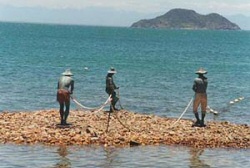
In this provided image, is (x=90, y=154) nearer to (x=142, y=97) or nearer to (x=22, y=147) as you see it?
(x=22, y=147)

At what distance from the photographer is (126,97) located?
38938mm

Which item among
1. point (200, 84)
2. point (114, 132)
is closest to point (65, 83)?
point (114, 132)

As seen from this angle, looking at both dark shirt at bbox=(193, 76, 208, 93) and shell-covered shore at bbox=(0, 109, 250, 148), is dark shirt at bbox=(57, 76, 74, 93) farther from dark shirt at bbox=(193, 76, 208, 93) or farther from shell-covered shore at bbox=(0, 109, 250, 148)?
dark shirt at bbox=(193, 76, 208, 93)

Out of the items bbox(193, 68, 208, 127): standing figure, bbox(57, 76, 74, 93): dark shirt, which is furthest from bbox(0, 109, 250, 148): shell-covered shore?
bbox(57, 76, 74, 93): dark shirt

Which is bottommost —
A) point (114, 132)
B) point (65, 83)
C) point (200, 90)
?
point (114, 132)

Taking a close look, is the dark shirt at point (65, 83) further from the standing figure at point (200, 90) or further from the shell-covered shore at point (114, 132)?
the standing figure at point (200, 90)

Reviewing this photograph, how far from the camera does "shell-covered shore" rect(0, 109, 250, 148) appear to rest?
20.2 meters

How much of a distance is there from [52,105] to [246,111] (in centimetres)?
1139

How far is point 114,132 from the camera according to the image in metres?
21.4

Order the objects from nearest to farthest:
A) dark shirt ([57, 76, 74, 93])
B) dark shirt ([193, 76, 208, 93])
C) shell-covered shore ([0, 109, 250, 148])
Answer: shell-covered shore ([0, 109, 250, 148]) → dark shirt ([57, 76, 74, 93]) → dark shirt ([193, 76, 208, 93])

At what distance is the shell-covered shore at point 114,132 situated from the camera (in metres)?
20.2

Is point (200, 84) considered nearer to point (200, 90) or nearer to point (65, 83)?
point (200, 90)

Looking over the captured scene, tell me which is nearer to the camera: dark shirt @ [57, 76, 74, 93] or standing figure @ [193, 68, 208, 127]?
dark shirt @ [57, 76, 74, 93]

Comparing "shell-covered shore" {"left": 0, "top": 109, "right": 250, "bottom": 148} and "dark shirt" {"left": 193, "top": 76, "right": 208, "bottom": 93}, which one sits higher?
"dark shirt" {"left": 193, "top": 76, "right": 208, "bottom": 93}
